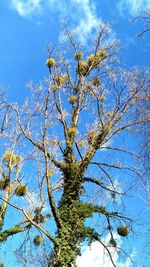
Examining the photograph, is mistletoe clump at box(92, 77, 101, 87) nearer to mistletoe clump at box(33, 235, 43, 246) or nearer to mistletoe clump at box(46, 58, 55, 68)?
mistletoe clump at box(46, 58, 55, 68)

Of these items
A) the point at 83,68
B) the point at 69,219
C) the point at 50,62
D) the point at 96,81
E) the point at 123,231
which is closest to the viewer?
the point at 69,219

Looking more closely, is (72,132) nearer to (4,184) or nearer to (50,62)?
(50,62)

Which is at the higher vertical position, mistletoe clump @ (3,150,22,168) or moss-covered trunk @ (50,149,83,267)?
mistletoe clump @ (3,150,22,168)

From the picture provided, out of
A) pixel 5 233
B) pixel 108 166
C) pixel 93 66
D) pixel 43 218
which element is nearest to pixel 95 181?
pixel 108 166

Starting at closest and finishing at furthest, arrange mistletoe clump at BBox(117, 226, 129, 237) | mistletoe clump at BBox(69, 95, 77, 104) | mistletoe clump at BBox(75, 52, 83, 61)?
mistletoe clump at BBox(117, 226, 129, 237) → mistletoe clump at BBox(69, 95, 77, 104) → mistletoe clump at BBox(75, 52, 83, 61)

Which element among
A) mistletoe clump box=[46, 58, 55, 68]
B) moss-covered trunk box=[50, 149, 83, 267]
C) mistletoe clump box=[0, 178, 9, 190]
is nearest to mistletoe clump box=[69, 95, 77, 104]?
mistletoe clump box=[46, 58, 55, 68]

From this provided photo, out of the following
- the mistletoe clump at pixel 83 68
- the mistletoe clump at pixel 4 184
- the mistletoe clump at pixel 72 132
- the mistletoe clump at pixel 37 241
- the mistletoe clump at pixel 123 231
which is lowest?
the mistletoe clump at pixel 37 241

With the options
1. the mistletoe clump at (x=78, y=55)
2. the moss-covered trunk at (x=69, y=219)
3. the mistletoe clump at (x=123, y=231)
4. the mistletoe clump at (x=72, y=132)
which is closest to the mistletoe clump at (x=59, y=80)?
the mistletoe clump at (x=78, y=55)

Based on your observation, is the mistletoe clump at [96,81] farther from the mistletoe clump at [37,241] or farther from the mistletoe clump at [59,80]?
the mistletoe clump at [37,241]

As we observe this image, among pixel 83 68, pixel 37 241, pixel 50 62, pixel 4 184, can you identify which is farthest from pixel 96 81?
→ pixel 37 241

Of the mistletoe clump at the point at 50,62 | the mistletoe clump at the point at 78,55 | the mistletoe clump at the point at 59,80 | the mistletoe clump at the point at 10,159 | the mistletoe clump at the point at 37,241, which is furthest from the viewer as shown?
the mistletoe clump at the point at 78,55

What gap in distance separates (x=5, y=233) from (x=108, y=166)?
5.45 meters

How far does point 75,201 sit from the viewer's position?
1803 cm

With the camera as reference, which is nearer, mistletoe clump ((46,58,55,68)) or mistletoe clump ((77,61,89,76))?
mistletoe clump ((46,58,55,68))
